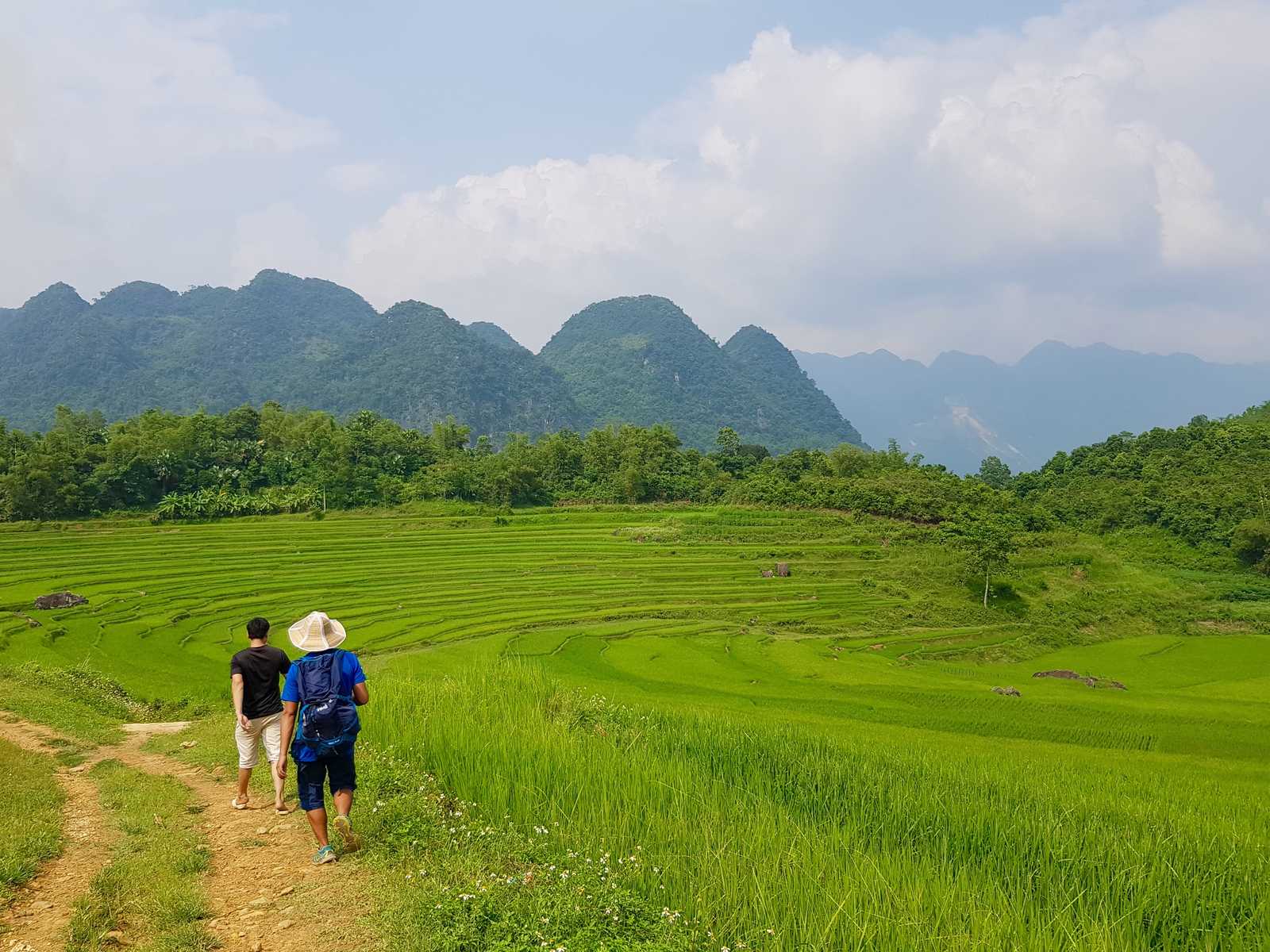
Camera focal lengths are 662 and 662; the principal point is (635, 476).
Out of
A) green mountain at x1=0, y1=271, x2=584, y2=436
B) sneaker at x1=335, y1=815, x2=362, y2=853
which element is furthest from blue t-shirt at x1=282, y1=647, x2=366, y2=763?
green mountain at x1=0, y1=271, x2=584, y2=436

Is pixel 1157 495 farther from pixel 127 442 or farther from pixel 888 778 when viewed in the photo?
pixel 127 442

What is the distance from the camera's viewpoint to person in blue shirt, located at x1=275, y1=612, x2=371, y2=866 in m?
4.54

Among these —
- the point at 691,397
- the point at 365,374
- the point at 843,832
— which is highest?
the point at 365,374

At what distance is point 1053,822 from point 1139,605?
38085 millimetres

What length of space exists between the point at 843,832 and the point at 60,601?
3657 cm

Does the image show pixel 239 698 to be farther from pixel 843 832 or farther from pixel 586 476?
pixel 586 476

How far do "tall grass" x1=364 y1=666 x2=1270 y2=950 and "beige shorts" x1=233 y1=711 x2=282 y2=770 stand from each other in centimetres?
101

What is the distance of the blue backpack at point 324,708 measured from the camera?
4555 mm

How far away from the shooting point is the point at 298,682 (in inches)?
184

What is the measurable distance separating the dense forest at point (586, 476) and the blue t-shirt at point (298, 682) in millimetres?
51341

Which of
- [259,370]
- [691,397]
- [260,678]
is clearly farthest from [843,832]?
[259,370]

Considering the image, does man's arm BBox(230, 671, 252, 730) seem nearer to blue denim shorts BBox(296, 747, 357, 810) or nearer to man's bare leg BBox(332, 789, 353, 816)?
blue denim shorts BBox(296, 747, 357, 810)

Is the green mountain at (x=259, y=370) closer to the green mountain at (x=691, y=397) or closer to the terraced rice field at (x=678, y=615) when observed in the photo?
the green mountain at (x=691, y=397)

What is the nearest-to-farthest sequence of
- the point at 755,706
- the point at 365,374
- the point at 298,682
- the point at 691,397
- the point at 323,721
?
the point at 323,721 → the point at 298,682 → the point at 755,706 → the point at 365,374 → the point at 691,397
